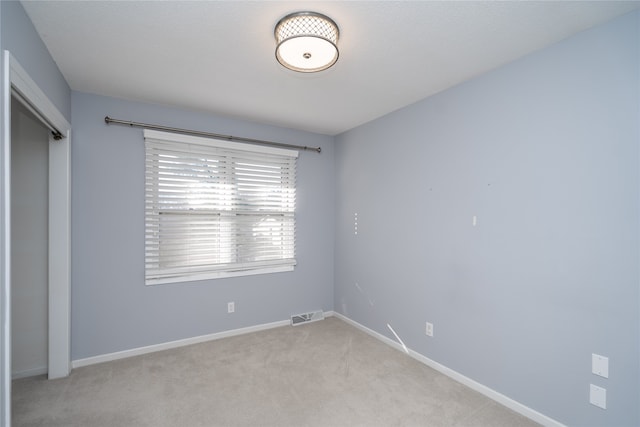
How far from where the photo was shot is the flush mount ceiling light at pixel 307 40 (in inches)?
67.9

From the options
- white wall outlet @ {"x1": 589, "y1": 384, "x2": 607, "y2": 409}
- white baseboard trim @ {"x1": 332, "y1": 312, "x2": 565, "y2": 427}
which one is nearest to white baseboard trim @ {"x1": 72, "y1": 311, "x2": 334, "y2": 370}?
white baseboard trim @ {"x1": 332, "y1": 312, "x2": 565, "y2": 427}

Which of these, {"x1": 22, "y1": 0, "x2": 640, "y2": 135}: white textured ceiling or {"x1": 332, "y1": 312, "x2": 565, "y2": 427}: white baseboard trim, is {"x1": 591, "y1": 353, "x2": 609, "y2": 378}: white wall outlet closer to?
{"x1": 332, "y1": 312, "x2": 565, "y2": 427}: white baseboard trim

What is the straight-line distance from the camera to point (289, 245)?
3.96 metres

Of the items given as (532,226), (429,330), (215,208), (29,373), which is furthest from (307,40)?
(29,373)

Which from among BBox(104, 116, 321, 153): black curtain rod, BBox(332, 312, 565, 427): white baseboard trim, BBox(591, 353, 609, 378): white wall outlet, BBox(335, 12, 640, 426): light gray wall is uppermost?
BBox(104, 116, 321, 153): black curtain rod

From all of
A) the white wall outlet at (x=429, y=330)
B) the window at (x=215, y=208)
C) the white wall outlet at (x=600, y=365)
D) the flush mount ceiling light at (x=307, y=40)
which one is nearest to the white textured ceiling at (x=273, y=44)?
the flush mount ceiling light at (x=307, y=40)

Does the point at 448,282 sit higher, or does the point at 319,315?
the point at 448,282

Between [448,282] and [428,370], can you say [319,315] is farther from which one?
[448,282]

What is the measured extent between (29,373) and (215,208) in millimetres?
2085

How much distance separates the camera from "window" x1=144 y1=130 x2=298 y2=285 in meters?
3.15

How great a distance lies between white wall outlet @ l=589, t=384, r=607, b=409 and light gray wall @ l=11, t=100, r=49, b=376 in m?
4.06

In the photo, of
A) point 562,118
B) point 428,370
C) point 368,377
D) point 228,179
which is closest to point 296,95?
point 228,179

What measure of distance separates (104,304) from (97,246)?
1.81 feet

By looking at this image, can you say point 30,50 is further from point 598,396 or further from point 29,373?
point 598,396
